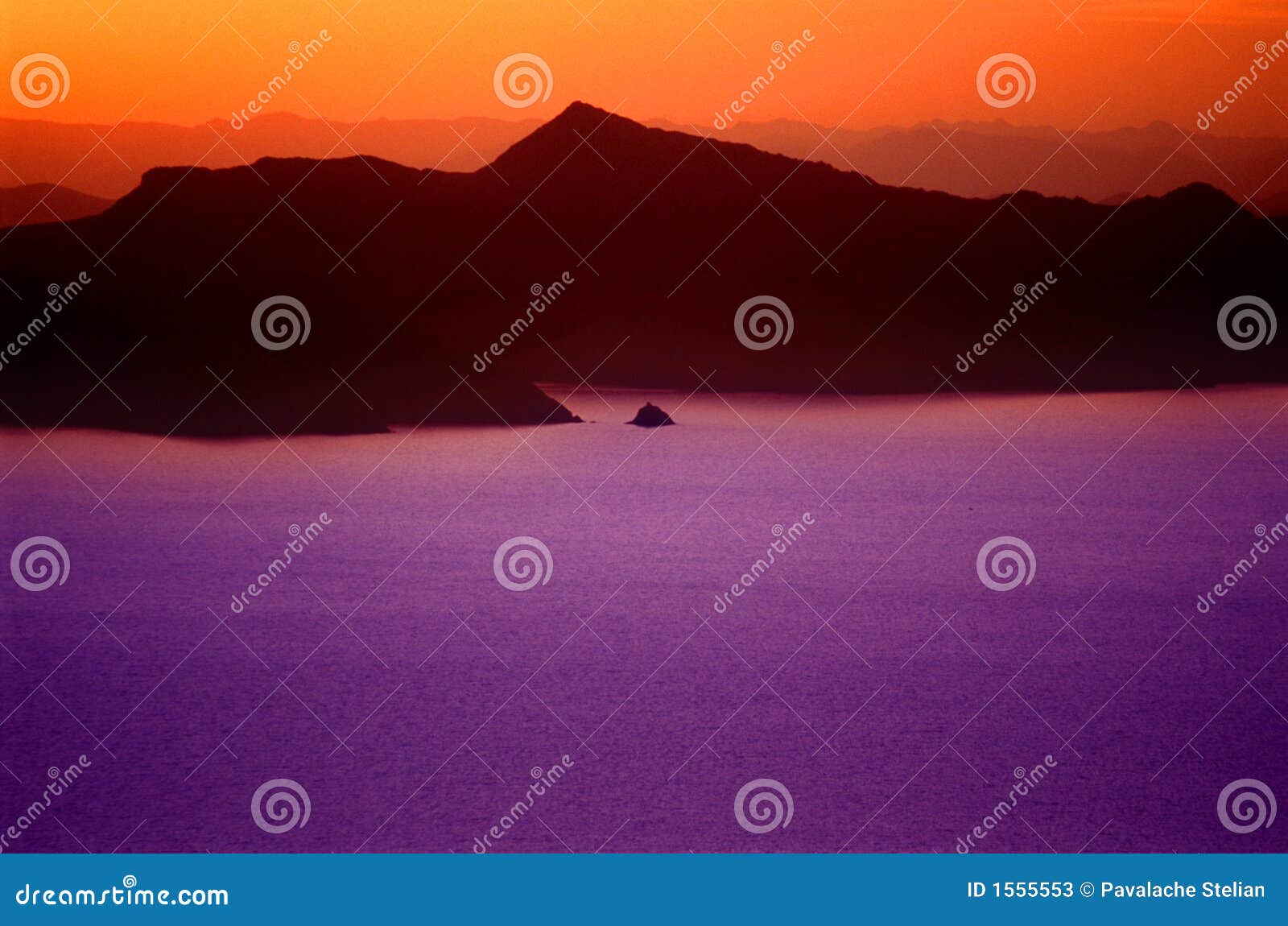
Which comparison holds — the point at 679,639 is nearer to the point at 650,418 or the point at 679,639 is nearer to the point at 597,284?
the point at 650,418

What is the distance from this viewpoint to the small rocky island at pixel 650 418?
640cm

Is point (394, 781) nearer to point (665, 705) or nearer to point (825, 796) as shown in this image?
point (665, 705)

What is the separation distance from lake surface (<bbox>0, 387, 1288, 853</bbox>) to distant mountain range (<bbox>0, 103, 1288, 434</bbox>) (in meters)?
0.43

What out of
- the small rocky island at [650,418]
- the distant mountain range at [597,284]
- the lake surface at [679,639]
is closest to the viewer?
the lake surface at [679,639]

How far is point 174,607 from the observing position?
164 inches

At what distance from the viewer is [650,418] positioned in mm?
6441

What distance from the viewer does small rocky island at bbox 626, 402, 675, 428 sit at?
6402 millimetres

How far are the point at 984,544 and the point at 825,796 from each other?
239 cm

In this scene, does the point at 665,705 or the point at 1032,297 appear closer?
the point at 665,705

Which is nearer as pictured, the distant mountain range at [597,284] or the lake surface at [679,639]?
the lake surface at [679,639]

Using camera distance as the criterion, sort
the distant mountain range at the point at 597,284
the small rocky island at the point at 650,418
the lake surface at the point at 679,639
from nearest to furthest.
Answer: the lake surface at the point at 679,639 → the small rocky island at the point at 650,418 → the distant mountain range at the point at 597,284

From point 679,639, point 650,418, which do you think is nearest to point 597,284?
point 650,418

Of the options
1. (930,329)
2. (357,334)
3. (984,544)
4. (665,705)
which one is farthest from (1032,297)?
(665,705)

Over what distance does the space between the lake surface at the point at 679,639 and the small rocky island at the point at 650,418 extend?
0.09m
